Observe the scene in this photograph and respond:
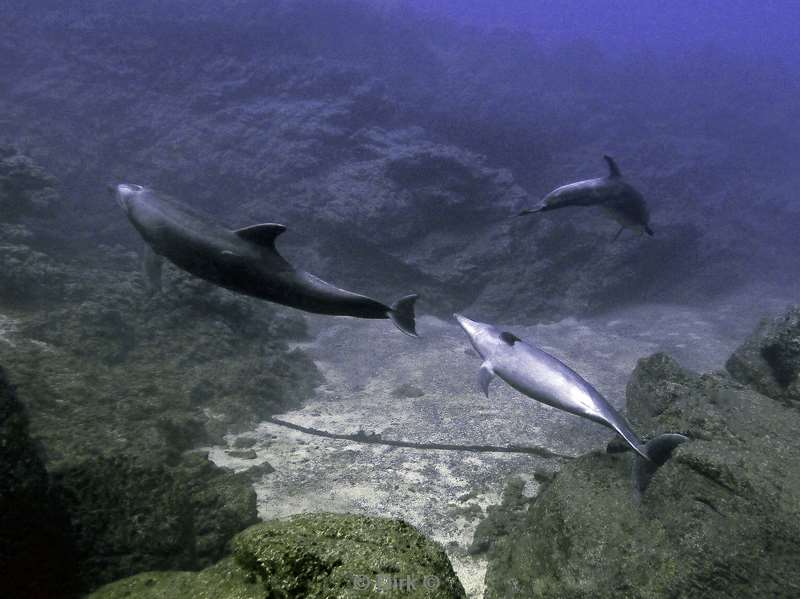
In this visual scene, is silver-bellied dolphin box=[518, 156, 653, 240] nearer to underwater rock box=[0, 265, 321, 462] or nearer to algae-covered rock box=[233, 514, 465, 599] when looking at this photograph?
algae-covered rock box=[233, 514, 465, 599]

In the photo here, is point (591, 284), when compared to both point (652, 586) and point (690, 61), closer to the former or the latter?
point (652, 586)

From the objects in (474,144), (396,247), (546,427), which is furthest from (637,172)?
(546,427)

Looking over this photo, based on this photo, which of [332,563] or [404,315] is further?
[404,315]

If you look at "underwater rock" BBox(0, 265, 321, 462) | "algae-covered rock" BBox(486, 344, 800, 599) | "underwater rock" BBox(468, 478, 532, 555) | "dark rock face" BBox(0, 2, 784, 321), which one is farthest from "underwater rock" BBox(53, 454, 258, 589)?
"dark rock face" BBox(0, 2, 784, 321)

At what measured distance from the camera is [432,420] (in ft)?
18.3

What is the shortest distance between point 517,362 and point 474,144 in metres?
17.3

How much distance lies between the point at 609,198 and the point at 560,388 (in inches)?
87.9

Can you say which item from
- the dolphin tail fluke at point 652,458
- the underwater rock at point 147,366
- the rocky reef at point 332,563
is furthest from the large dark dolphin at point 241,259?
the dolphin tail fluke at point 652,458

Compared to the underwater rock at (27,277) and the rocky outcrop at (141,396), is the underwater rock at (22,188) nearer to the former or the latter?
the rocky outcrop at (141,396)

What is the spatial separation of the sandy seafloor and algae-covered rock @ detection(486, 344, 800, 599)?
0.65 m

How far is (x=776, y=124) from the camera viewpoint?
96.9ft

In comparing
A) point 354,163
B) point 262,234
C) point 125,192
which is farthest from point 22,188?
point 262,234

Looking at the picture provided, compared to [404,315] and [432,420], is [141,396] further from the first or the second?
[404,315]

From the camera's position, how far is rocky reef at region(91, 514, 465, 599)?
1376 millimetres
